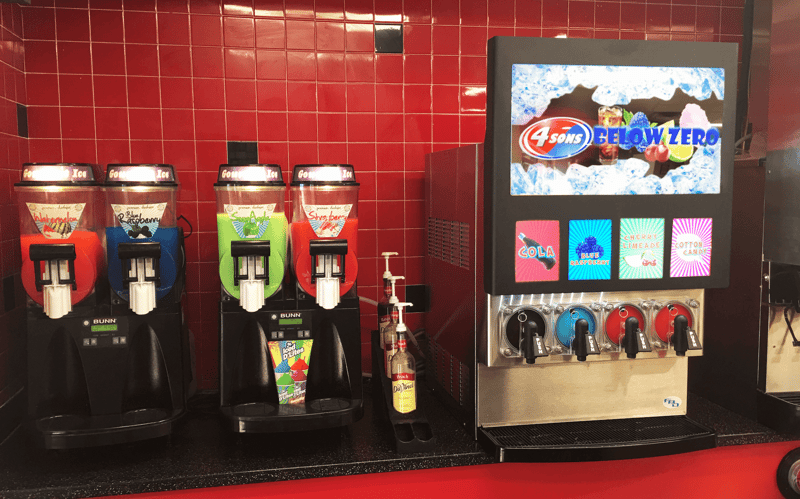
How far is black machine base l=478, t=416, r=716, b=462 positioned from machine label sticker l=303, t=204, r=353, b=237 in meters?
0.72

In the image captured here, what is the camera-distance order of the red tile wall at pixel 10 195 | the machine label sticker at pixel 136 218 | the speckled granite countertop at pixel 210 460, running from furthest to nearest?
the red tile wall at pixel 10 195
the machine label sticker at pixel 136 218
the speckled granite countertop at pixel 210 460

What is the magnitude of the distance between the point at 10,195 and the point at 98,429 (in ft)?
2.88

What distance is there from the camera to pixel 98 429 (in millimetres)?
1499

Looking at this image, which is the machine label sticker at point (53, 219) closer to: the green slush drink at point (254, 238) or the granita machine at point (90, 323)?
the granita machine at point (90, 323)

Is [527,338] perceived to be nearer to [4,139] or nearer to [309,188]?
[309,188]

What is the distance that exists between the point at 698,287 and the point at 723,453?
517 mm

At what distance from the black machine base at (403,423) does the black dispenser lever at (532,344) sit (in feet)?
1.19

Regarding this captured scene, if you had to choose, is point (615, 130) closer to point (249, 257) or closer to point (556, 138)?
point (556, 138)

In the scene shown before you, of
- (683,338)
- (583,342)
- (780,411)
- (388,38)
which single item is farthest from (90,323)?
(780,411)

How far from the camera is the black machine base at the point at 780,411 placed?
167cm

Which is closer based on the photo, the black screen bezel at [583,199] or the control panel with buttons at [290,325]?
the black screen bezel at [583,199]

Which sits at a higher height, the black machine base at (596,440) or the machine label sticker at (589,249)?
the machine label sticker at (589,249)

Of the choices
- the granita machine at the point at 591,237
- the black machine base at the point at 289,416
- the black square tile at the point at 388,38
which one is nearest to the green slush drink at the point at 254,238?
the black machine base at the point at 289,416

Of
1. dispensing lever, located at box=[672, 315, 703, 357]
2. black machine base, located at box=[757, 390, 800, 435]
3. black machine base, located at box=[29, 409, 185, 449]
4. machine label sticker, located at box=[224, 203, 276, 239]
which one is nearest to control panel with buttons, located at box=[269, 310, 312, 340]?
machine label sticker, located at box=[224, 203, 276, 239]
